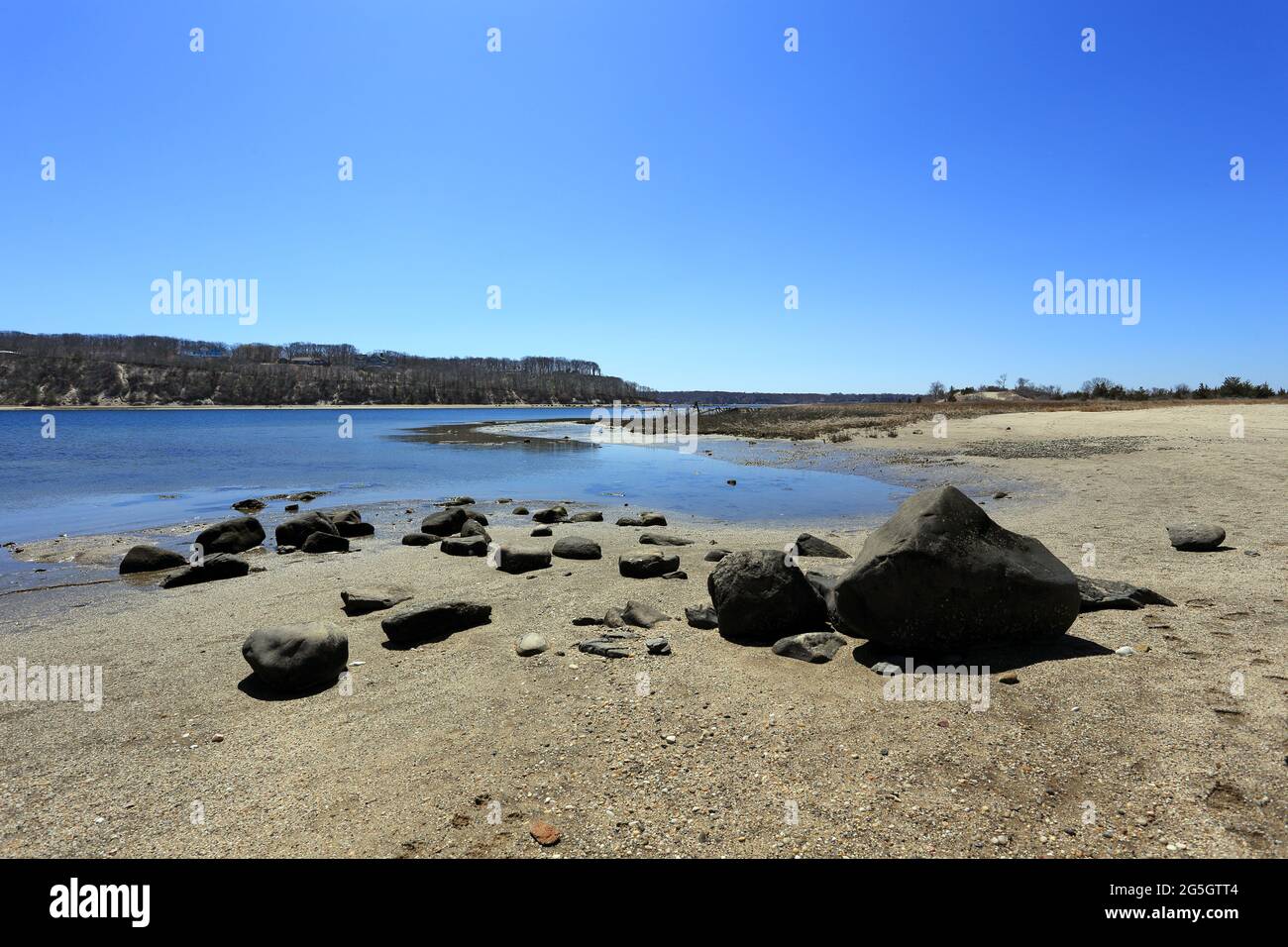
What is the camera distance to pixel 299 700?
599 cm

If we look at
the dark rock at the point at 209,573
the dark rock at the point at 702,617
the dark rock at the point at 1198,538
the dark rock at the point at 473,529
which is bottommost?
the dark rock at the point at 209,573

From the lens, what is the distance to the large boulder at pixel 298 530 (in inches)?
568

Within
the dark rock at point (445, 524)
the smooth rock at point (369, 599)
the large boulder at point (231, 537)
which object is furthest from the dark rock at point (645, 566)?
the large boulder at point (231, 537)

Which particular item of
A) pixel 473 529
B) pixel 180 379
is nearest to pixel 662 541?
pixel 473 529

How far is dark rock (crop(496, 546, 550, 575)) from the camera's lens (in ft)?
35.5

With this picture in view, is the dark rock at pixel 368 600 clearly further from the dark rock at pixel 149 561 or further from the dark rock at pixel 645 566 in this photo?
the dark rock at pixel 149 561

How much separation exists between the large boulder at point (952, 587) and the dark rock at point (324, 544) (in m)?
11.1

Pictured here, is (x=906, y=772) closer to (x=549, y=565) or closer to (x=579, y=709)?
(x=579, y=709)

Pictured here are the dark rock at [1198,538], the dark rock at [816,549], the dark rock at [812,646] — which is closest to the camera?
the dark rock at [812,646]

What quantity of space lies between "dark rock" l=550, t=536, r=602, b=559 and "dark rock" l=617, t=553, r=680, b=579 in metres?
1.49

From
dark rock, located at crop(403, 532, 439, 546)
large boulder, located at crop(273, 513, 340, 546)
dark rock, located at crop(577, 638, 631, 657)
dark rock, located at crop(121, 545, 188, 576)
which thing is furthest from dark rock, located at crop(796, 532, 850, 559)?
dark rock, located at crop(121, 545, 188, 576)

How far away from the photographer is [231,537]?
13812 mm

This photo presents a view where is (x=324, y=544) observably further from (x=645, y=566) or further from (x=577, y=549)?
(x=645, y=566)
